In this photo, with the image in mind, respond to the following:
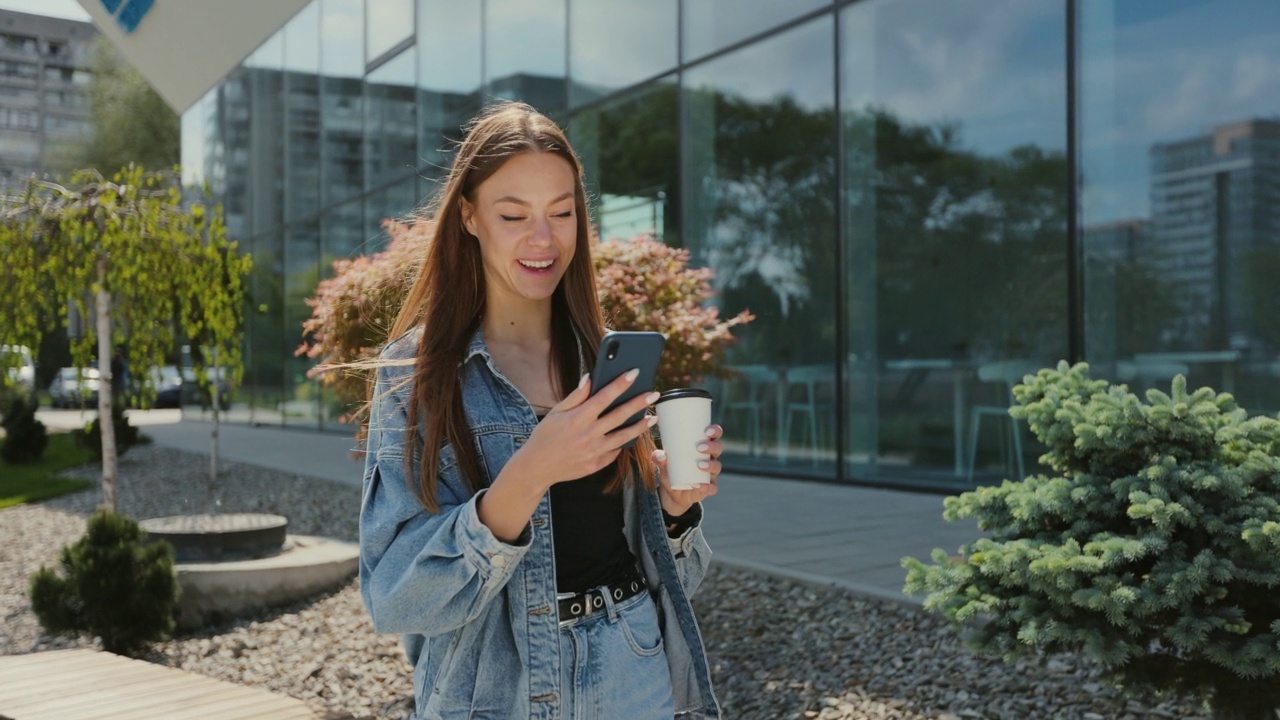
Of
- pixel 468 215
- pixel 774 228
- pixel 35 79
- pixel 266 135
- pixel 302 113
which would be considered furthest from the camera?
pixel 35 79

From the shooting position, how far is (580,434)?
127 cm

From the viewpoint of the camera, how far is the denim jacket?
4.44 ft

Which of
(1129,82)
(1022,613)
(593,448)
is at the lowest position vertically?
(1022,613)

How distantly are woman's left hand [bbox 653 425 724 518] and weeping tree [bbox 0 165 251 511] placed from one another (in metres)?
6.02

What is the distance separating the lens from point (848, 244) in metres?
8.99

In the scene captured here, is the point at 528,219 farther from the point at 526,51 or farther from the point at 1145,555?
the point at 526,51

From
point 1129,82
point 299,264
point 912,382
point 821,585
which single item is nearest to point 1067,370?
point 821,585

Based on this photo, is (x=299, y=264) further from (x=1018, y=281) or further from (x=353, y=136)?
(x=1018, y=281)

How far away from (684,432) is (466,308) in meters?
0.38

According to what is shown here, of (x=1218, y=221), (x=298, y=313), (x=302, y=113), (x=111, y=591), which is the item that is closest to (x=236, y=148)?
(x=302, y=113)

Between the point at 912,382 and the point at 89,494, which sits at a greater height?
the point at 912,382

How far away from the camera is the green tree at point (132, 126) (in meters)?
29.4

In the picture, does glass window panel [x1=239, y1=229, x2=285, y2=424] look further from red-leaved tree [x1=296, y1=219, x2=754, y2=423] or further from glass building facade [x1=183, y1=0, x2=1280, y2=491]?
red-leaved tree [x1=296, y1=219, x2=754, y2=423]

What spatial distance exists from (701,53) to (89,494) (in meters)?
7.83
